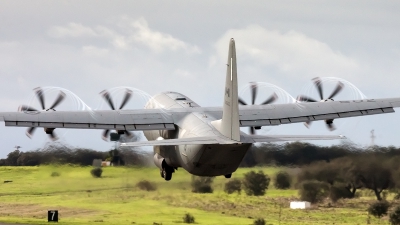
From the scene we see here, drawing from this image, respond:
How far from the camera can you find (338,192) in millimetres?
66375

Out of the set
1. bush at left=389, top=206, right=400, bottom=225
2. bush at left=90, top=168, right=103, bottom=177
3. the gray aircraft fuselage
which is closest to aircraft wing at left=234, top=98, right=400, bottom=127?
the gray aircraft fuselage

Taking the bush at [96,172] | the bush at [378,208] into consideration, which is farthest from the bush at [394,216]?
the bush at [96,172]

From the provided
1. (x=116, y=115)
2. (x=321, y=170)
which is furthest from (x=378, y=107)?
(x=116, y=115)

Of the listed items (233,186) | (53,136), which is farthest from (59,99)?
(233,186)

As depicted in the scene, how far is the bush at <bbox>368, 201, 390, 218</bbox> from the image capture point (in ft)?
215

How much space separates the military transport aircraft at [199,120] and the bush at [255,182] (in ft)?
10.6

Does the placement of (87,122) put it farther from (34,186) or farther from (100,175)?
(34,186)

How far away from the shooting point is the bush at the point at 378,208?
65.4 m

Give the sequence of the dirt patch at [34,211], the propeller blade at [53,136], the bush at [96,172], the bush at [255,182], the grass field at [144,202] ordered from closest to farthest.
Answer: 1. the propeller blade at [53,136]
2. the grass field at [144,202]
3. the bush at [255,182]
4. the bush at [96,172]
5. the dirt patch at [34,211]

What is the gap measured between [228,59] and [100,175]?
20021 millimetres

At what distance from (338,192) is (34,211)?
25.9m

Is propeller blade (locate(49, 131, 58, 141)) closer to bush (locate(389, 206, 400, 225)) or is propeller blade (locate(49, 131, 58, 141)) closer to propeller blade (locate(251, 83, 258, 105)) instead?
propeller blade (locate(251, 83, 258, 105))

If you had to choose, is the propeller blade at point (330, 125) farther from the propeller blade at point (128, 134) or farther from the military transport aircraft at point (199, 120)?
the propeller blade at point (128, 134)

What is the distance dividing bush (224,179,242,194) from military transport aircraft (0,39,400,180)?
3.93m
